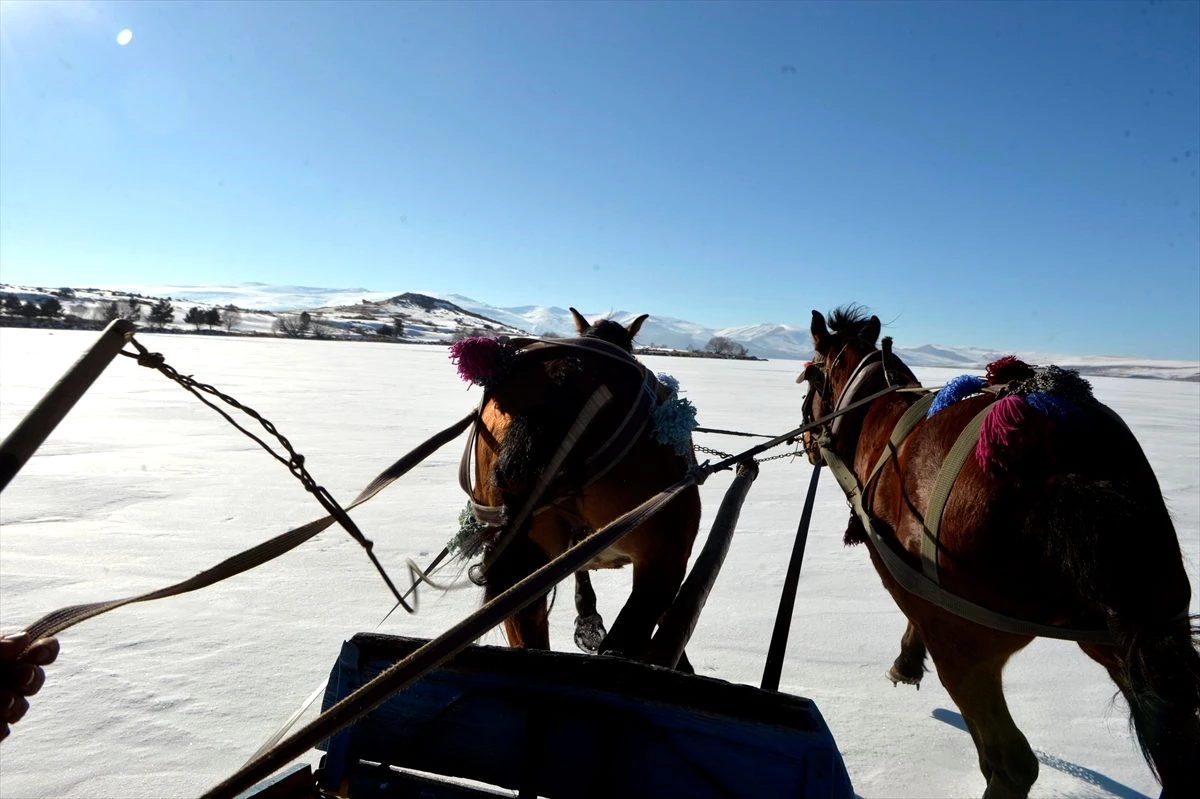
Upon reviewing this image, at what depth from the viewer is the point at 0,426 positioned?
782cm

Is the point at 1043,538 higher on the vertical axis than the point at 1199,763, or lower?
higher

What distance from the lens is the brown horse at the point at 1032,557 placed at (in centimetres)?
154

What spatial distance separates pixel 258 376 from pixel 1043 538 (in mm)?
19307

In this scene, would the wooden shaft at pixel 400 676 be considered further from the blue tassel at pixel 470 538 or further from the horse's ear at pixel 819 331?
the horse's ear at pixel 819 331

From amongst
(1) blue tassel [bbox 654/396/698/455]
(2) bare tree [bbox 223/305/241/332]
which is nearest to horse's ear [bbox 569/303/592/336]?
(1) blue tassel [bbox 654/396/698/455]

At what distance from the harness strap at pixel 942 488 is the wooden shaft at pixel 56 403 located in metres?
2.09

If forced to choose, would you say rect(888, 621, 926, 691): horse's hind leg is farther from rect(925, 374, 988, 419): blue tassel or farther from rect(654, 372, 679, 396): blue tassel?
rect(654, 372, 679, 396): blue tassel

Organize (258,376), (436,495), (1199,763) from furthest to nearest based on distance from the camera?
1. (258,376)
2. (436,495)
3. (1199,763)

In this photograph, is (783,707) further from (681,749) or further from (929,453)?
(929,453)

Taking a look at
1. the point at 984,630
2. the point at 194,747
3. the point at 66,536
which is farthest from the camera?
the point at 66,536

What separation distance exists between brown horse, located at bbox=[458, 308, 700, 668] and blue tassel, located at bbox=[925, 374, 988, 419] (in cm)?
92

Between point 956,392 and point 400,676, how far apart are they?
207 centimetres

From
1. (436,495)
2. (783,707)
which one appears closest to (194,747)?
(783,707)

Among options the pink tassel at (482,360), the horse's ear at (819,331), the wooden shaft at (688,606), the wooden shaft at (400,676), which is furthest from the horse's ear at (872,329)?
the wooden shaft at (400,676)
